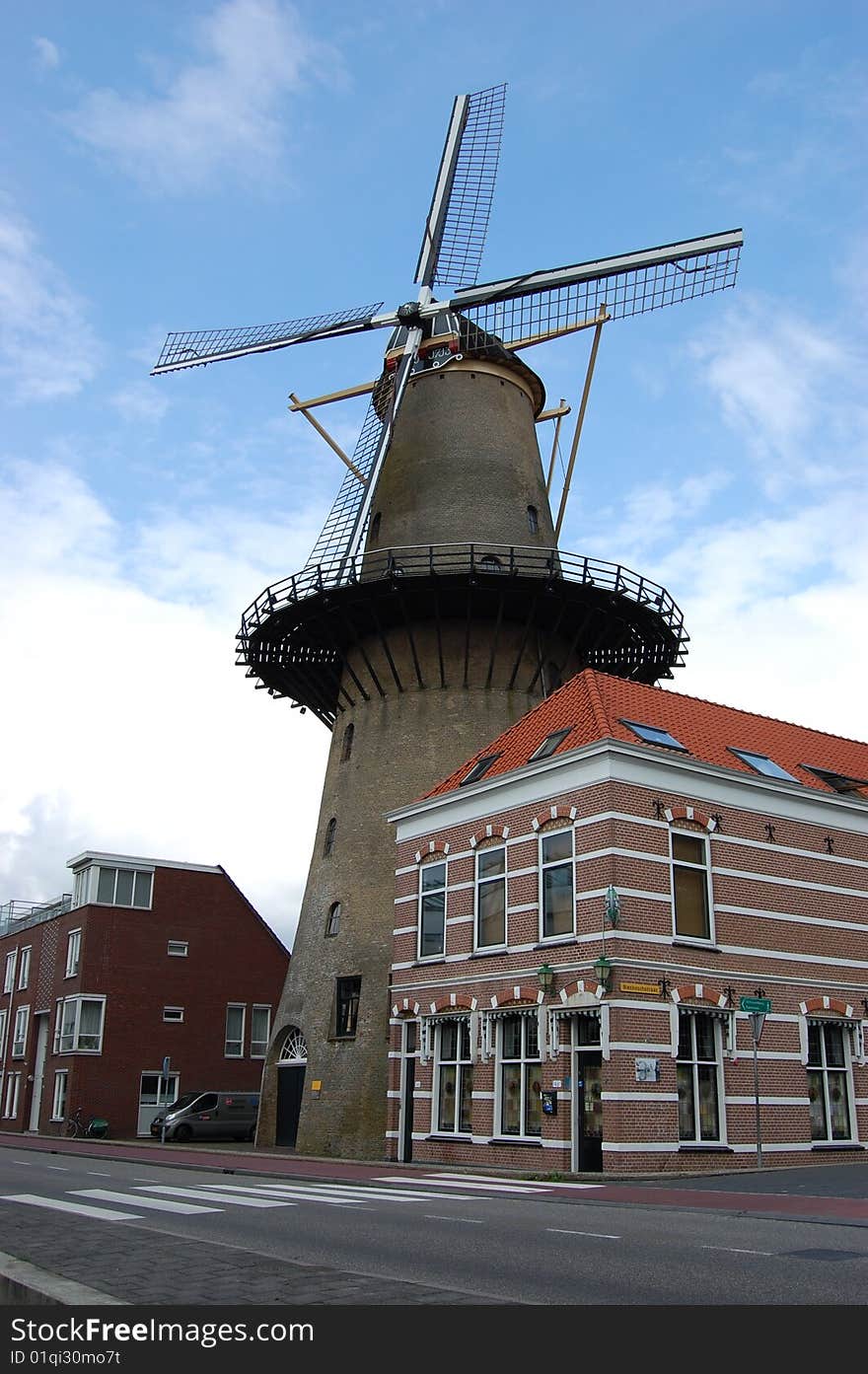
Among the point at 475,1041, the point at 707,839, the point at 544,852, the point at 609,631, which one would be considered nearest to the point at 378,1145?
the point at 475,1041

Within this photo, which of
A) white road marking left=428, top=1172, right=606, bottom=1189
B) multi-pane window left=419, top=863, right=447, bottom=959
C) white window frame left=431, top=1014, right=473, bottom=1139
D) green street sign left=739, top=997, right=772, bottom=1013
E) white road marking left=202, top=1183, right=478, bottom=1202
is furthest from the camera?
multi-pane window left=419, top=863, right=447, bottom=959

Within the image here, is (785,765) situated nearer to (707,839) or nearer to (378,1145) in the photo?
(707,839)

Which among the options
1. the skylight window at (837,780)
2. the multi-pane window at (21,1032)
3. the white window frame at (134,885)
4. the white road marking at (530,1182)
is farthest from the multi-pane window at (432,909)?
the multi-pane window at (21,1032)

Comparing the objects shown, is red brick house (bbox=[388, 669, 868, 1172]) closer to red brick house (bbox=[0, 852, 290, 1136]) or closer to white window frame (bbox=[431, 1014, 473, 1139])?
white window frame (bbox=[431, 1014, 473, 1139])

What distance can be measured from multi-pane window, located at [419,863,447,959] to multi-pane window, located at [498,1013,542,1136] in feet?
9.18

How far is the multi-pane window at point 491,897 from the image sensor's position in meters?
23.4

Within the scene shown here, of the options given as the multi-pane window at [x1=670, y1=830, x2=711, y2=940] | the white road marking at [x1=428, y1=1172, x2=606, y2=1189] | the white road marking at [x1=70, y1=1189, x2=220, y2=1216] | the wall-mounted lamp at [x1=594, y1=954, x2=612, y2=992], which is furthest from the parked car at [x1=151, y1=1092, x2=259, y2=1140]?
the white road marking at [x1=70, y1=1189, x2=220, y2=1216]

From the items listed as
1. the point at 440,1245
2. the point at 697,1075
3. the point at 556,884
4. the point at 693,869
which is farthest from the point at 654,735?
the point at 440,1245

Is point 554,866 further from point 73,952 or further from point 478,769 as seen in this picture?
point 73,952

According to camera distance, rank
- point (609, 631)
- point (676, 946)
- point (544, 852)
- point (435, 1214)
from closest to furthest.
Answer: point (435, 1214) → point (676, 946) → point (544, 852) → point (609, 631)

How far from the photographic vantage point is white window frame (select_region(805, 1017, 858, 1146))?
22625 millimetres

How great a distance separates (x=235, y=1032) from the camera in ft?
152

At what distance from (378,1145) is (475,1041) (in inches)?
226

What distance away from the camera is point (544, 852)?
22.6m
